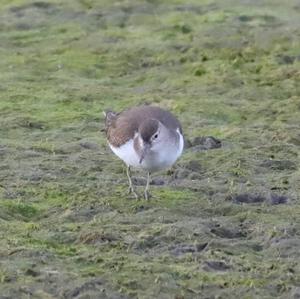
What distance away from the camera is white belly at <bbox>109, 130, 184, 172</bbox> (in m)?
10.4

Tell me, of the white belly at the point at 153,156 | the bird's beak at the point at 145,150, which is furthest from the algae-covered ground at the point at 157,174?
the bird's beak at the point at 145,150

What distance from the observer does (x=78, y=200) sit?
34.8 ft

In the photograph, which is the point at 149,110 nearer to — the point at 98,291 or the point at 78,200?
the point at 78,200

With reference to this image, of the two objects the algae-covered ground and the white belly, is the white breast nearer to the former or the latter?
the white belly

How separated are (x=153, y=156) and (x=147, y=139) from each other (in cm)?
17

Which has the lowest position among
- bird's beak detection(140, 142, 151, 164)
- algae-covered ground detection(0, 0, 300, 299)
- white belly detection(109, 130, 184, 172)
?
algae-covered ground detection(0, 0, 300, 299)

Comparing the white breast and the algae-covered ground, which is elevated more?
the white breast

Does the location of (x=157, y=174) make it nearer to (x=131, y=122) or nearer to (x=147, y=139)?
(x=131, y=122)

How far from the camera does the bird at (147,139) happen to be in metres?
10.3

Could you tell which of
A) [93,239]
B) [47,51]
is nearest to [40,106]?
[47,51]

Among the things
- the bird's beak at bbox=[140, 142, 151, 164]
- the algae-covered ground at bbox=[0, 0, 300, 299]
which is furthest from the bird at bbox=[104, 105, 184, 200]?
the algae-covered ground at bbox=[0, 0, 300, 299]

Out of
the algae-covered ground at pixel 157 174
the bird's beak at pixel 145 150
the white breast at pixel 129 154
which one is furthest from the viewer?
the white breast at pixel 129 154

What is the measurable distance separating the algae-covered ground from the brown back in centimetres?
52

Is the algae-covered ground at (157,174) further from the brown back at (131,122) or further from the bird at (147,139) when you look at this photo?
the brown back at (131,122)
